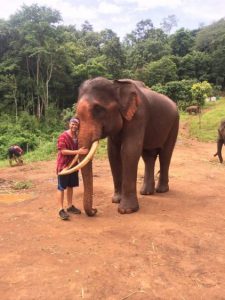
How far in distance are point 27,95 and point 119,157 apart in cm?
2770

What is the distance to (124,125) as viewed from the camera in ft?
21.0

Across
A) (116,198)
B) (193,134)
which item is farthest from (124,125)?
(193,134)

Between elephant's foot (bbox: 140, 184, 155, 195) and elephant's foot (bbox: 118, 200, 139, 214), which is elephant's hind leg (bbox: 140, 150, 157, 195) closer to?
elephant's foot (bbox: 140, 184, 155, 195)

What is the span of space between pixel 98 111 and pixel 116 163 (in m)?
1.37

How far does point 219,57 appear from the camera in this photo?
51719mm

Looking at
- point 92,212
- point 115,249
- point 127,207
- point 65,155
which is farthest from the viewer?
point 127,207

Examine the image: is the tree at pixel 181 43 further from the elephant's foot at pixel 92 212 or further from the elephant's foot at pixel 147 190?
the elephant's foot at pixel 92 212

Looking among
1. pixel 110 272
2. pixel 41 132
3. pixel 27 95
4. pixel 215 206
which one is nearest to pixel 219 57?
pixel 27 95

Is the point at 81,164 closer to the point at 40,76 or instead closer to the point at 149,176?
the point at 149,176

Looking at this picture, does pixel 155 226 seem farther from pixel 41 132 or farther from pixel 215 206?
pixel 41 132

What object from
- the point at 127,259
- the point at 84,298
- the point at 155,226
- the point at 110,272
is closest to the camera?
the point at 84,298

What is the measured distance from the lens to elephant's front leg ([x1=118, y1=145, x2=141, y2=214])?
635 centimetres

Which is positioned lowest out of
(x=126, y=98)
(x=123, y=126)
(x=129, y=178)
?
(x=129, y=178)

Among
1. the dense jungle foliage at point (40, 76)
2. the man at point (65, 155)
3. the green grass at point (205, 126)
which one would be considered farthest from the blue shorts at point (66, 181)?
the green grass at point (205, 126)
